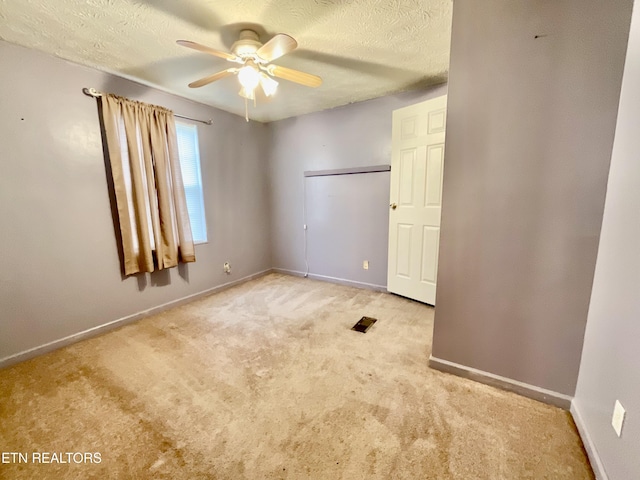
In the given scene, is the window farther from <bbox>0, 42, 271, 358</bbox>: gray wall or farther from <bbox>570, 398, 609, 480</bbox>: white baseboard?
<bbox>570, 398, 609, 480</bbox>: white baseboard

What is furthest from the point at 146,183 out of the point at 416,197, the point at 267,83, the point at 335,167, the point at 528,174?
the point at 528,174

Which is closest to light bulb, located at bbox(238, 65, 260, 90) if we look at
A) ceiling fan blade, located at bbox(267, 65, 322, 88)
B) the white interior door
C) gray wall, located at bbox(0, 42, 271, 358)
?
ceiling fan blade, located at bbox(267, 65, 322, 88)

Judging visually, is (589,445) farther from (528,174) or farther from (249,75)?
(249,75)

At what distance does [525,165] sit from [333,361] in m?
1.70

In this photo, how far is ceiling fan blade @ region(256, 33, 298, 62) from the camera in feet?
4.72

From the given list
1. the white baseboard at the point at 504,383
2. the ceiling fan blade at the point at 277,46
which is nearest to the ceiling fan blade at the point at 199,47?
the ceiling fan blade at the point at 277,46

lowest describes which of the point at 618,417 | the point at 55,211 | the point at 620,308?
the point at 618,417

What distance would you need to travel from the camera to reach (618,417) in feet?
3.32

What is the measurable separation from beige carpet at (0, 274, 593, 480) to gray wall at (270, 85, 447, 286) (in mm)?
1324

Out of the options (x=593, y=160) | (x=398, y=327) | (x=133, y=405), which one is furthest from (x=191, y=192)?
(x=593, y=160)

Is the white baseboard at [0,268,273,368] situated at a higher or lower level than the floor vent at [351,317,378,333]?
higher

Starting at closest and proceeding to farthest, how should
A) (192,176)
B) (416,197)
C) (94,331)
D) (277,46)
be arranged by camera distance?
(277,46) < (94,331) < (416,197) < (192,176)

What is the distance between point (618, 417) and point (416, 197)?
210 centimetres

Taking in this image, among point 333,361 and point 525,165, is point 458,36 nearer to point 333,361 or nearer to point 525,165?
point 525,165
